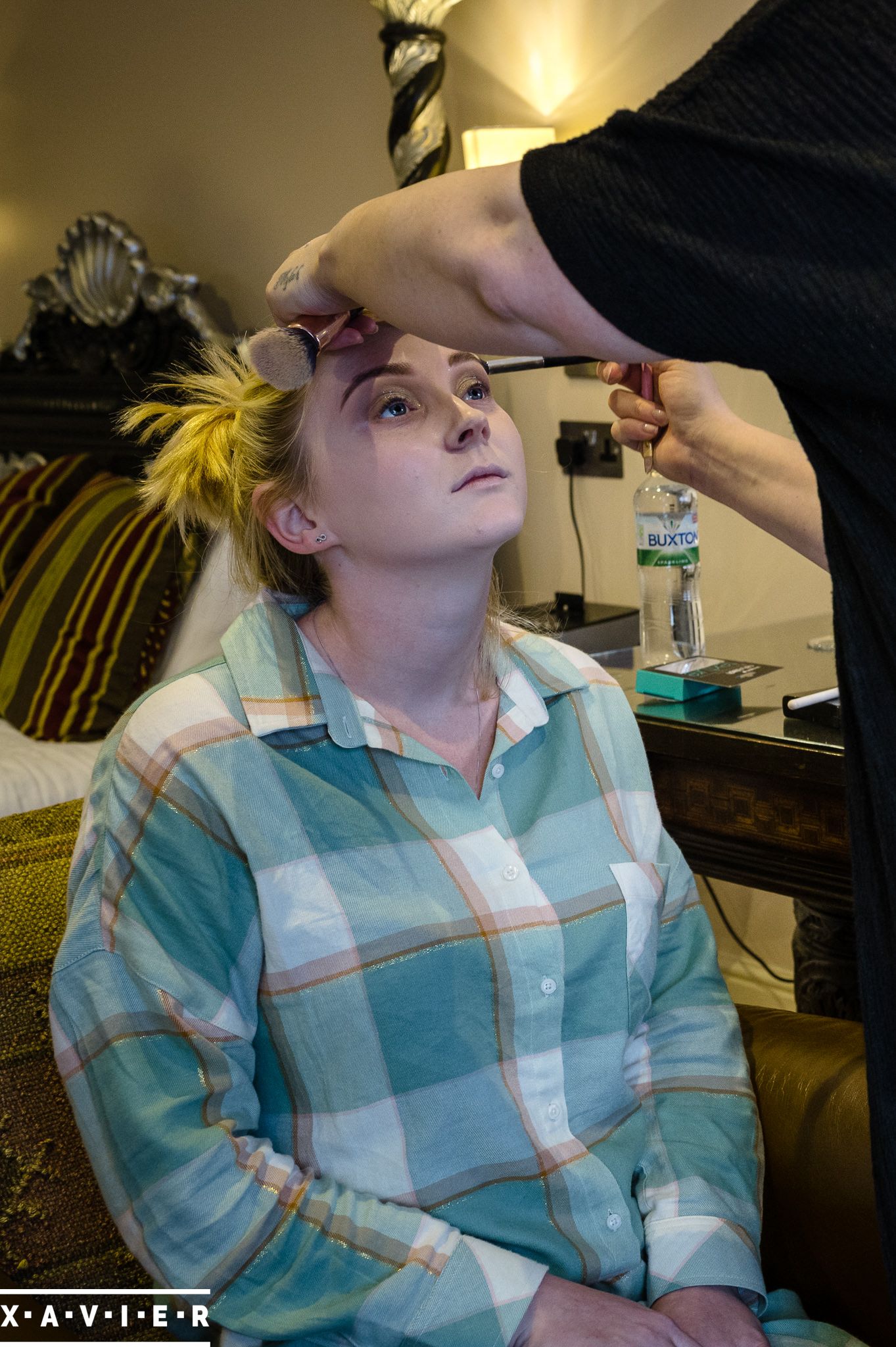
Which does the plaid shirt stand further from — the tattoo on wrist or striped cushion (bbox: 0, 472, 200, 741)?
striped cushion (bbox: 0, 472, 200, 741)

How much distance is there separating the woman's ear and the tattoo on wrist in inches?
12.7

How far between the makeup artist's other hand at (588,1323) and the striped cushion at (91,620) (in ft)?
5.17

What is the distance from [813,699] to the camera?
1.41 meters

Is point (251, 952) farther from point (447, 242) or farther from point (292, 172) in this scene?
point (292, 172)

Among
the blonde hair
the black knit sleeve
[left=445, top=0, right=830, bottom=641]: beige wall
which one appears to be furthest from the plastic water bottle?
the black knit sleeve

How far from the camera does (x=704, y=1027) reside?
1153 millimetres

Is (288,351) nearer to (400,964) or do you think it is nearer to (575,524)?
(400,964)

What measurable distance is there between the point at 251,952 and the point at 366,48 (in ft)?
7.43

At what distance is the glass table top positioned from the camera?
1.40 metres

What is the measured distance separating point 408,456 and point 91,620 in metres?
1.52

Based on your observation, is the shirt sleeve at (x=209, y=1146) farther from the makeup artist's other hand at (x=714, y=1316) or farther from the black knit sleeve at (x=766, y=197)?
the black knit sleeve at (x=766, y=197)

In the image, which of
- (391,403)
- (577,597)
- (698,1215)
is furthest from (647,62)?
(698,1215)

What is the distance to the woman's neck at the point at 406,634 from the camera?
1.13 m

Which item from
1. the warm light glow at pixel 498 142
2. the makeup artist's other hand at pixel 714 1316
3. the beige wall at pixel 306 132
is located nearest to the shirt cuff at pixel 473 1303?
the makeup artist's other hand at pixel 714 1316
